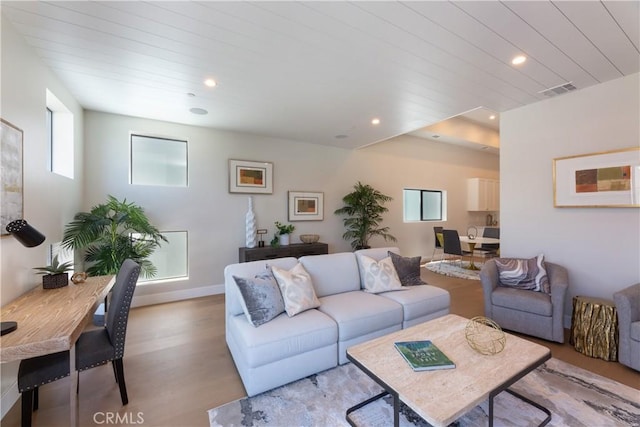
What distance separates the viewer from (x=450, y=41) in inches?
82.4

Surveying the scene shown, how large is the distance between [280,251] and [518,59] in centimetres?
388

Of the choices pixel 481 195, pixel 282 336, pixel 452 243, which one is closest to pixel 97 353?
pixel 282 336

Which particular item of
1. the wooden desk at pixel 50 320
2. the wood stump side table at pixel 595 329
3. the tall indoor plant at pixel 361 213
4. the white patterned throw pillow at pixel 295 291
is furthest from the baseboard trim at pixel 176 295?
the wood stump side table at pixel 595 329

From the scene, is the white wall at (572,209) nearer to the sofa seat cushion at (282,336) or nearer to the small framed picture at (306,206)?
the sofa seat cushion at (282,336)

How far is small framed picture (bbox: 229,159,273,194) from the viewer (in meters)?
4.50

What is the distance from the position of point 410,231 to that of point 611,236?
3.92 meters

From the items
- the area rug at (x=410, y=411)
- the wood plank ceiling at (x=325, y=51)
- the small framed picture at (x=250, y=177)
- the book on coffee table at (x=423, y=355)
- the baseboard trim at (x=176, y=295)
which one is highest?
the wood plank ceiling at (x=325, y=51)

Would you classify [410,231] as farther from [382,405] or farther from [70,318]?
[70,318]

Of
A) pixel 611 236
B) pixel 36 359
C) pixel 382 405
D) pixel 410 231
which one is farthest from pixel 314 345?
pixel 410 231

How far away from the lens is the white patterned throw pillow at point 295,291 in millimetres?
2275

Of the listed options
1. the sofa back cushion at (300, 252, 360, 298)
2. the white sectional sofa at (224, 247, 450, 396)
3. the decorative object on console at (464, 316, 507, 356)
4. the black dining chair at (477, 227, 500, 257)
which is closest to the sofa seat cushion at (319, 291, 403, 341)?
the white sectional sofa at (224, 247, 450, 396)

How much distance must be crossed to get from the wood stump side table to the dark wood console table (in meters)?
3.51

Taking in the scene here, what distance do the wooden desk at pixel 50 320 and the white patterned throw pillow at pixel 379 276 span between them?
2380mm

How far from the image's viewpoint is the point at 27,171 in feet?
6.62
